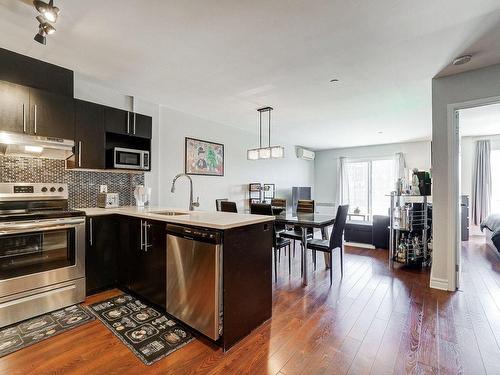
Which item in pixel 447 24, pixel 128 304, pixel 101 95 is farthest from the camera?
pixel 101 95

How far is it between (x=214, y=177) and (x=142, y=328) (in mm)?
3066

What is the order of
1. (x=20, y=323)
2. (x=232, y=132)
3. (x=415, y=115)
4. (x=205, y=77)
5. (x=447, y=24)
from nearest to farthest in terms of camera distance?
(x=447, y=24) < (x=20, y=323) < (x=205, y=77) < (x=415, y=115) < (x=232, y=132)

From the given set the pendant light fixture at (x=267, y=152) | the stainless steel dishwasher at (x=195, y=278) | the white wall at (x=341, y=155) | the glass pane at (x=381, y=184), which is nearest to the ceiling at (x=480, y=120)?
the white wall at (x=341, y=155)

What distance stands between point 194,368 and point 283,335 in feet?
2.39

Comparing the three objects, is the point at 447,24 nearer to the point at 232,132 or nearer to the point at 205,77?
the point at 205,77

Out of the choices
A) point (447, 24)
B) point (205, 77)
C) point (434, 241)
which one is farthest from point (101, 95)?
point (434, 241)

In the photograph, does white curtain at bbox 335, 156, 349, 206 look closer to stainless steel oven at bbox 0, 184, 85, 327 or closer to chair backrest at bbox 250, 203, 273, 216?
chair backrest at bbox 250, 203, 273, 216

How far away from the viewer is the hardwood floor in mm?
1602

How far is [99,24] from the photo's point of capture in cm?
194

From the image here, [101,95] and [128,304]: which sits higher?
[101,95]

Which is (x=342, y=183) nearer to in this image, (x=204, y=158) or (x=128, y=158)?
(x=204, y=158)

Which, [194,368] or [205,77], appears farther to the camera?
[205,77]

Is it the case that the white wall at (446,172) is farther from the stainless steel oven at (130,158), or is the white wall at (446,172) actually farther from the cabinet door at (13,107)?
the cabinet door at (13,107)

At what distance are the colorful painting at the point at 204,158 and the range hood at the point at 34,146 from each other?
1.80 metres
